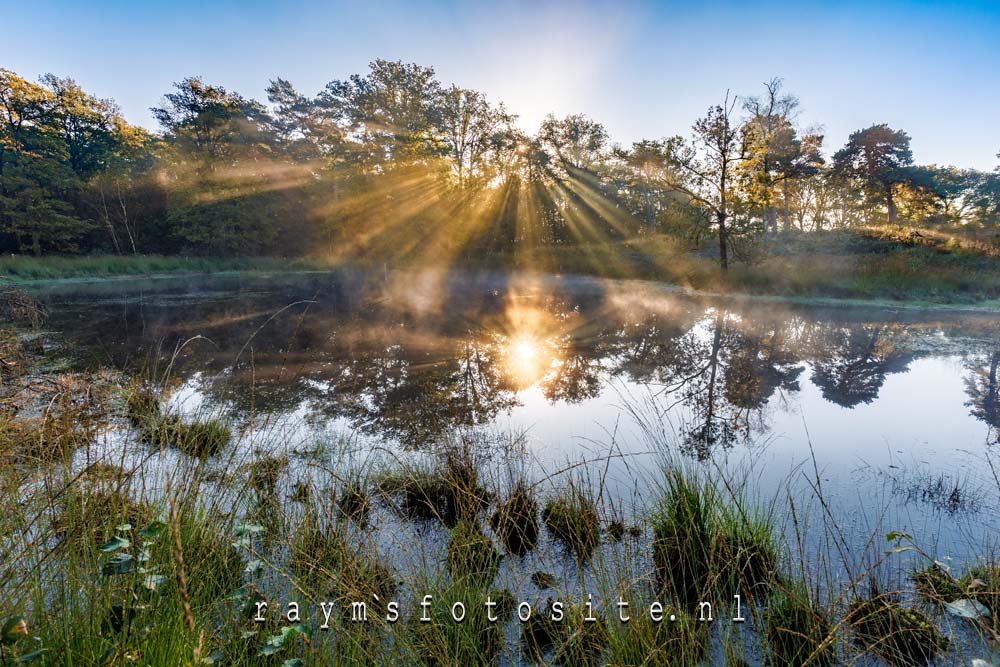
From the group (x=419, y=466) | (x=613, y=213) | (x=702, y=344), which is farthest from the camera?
(x=613, y=213)

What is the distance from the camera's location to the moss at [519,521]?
273cm

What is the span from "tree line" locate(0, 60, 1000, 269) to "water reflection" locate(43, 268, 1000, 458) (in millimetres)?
17678

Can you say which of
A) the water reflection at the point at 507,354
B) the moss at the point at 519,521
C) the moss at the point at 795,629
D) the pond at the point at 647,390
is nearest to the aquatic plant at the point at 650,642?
the moss at the point at 795,629

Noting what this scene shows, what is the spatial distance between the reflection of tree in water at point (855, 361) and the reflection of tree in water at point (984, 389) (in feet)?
2.59

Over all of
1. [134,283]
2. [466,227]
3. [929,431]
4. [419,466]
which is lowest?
[929,431]

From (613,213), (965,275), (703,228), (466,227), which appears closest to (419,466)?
(703,228)

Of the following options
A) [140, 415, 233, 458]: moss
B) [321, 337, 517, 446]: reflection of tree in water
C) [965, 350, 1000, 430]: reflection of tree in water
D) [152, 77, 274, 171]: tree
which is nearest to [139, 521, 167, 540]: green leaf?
[140, 415, 233, 458]: moss

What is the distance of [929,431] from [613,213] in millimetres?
32433

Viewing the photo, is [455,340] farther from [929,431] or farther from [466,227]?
[466,227]

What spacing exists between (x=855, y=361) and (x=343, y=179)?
32498 millimetres

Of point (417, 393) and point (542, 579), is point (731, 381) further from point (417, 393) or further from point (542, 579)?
point (542, 579)

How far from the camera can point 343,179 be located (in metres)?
32.3

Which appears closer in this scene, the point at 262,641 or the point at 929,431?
the point at 262,641

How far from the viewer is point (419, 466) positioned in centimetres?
365
